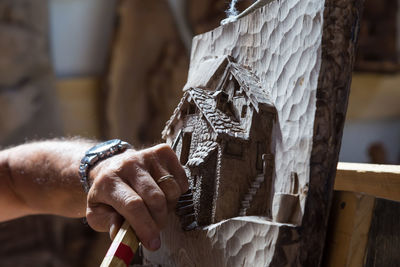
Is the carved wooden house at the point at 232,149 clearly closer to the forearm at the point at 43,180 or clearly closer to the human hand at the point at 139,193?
the human hand at the point at 139,193

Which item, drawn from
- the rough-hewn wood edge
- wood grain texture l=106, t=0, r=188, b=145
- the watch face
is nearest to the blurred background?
wood grain texture l=106, t=0, r=188, b=145

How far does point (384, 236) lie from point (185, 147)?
34 centimetres

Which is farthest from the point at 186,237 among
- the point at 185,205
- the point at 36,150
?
the point at 36,150

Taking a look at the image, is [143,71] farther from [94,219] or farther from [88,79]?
[94,219]

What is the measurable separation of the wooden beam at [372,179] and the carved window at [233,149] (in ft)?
0.80

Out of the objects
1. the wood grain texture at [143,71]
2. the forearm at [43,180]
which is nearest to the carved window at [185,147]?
the forearm at [43,180]

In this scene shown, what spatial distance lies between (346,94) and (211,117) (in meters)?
0.20

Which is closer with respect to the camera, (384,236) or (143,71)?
(384,236)

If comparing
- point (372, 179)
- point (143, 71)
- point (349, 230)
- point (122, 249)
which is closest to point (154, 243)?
point (122, 249)

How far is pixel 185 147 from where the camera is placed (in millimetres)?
709

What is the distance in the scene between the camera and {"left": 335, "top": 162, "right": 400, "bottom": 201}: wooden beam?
67 cm

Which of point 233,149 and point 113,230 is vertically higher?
point 233,149

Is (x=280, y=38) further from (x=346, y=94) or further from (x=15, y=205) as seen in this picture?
(x=15, y=205)

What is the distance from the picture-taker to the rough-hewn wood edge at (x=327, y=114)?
1.64 feet
